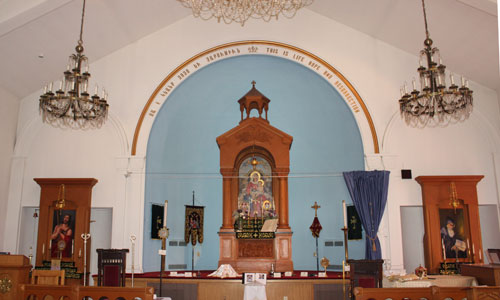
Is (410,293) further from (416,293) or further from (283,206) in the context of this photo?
(283,206)

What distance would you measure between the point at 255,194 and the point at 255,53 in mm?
3183

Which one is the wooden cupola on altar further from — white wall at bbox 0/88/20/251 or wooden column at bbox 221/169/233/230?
white wall at bbox 0/88/20/251

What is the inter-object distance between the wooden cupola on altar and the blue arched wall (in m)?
0.76

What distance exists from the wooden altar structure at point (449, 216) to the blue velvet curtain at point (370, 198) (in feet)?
2.52

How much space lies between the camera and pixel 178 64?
10297 millimetres

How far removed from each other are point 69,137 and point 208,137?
10.8 ft

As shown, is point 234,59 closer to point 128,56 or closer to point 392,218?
point 128,56

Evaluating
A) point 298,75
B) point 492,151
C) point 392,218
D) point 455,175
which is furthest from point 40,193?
point 492,151

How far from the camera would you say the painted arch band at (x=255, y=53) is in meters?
9.80

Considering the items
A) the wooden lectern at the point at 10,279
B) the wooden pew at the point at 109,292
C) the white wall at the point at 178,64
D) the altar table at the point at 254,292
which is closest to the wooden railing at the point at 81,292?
the wooden pew at the point at 109,292

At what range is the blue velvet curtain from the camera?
30.0ft

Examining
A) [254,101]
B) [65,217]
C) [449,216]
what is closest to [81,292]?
[65,217]

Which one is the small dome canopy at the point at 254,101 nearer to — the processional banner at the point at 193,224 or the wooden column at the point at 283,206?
the wooden column at the point at 283,206

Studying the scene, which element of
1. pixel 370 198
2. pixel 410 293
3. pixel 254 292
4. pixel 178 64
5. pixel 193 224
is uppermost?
pixel 178 64
